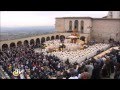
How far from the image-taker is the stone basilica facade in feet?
83.8

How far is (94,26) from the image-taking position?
27.5m

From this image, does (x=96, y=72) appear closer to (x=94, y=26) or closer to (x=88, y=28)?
(x=88, y=28)

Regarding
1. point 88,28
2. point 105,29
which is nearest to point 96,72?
point 105,29

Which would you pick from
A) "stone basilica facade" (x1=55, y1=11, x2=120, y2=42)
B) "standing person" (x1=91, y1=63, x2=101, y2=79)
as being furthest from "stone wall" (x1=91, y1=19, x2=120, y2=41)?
"standing person" (x1=91, y1=63, x2=101, y2=79)

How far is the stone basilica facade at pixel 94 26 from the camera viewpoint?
25.5m

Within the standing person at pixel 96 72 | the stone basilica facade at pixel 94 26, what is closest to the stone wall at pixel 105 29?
the stone basilica facade at pixel 94 26

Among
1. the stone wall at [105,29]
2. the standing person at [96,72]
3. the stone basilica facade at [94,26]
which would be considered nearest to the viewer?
the standing person at [96,72]

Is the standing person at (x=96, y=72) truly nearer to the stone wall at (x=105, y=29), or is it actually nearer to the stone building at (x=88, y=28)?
the stone building at (x=88, y=28)

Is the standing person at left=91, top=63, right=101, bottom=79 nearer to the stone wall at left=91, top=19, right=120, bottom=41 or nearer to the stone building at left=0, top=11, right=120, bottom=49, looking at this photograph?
the stone building at left=0, top=11, right=120, bottom=49
